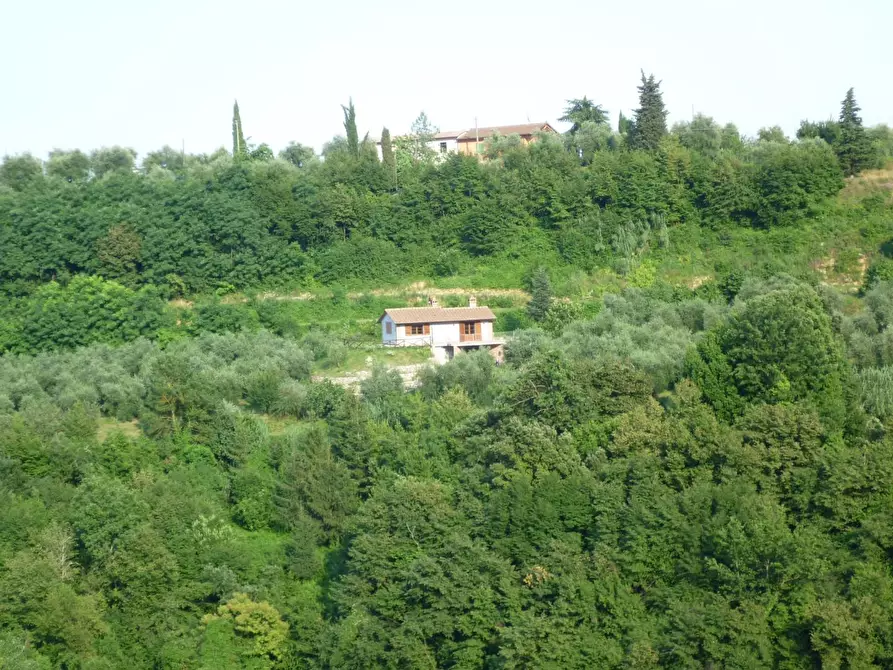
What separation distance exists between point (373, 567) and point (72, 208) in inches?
1137

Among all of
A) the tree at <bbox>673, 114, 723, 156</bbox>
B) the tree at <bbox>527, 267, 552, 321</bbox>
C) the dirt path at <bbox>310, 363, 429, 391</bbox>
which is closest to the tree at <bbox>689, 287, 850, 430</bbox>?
the dirt path at <bbox>310, 363, 429, 391</bbox>

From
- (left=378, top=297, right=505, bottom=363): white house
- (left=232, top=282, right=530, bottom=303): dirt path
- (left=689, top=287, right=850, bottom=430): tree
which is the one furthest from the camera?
(left=232, top=282, right=530, bottom=303): dirt path

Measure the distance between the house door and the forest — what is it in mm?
1717

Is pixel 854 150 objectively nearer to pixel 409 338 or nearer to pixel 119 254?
pixel 409 338

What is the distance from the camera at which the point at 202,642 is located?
29719 mm

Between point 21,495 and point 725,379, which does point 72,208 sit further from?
point 725,379

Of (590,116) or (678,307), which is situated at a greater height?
(590,116)

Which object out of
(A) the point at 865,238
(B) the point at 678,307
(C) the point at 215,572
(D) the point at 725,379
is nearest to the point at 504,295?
(B) the point at 678,307

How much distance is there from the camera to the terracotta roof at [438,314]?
44.2 meters

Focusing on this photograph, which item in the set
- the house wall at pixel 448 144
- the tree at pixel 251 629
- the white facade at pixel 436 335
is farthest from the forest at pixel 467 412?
the house wall at pixel 448 144

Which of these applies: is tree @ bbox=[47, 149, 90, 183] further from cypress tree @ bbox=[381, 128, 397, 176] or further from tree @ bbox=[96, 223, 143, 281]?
cypress tree @ bbox=[381, 128, 397, 176]

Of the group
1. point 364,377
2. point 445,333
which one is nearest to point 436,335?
point 445,333

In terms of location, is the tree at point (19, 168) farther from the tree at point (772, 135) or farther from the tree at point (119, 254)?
the tree at point (772, 135)

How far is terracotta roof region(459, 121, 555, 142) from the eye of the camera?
2554 inches
